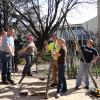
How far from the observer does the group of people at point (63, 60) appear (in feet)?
32.3

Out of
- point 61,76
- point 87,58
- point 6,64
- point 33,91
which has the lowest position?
point 33,91

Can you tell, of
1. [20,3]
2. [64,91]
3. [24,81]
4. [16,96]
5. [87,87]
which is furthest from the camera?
[20,3]

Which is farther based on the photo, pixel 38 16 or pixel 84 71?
pixel 38 16

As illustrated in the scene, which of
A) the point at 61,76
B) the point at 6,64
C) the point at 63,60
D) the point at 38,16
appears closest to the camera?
the point at 63,60

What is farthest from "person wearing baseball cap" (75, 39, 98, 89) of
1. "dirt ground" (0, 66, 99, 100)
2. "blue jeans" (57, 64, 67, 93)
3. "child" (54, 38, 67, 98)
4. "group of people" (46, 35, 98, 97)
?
"child" (54, 38, 67, 98)

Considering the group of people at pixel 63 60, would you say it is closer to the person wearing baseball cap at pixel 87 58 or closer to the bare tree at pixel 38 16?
the person wearing baseball cap at pixel 87 58

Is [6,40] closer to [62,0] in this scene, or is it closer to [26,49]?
[26,49]

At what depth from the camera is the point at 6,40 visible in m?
10.9

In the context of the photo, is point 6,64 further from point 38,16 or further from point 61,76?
point 38,16

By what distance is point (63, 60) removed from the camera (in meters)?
9.85

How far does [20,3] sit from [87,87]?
13.4 metres

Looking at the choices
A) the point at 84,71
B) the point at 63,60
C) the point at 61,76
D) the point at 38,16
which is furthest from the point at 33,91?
the point at 38,16

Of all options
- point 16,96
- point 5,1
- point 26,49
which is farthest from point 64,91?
point 5,1

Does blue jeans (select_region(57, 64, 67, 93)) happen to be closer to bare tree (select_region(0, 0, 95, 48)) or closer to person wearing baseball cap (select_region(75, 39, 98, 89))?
person wearing baseball cap (select_region(75, 39, 98, 89))
